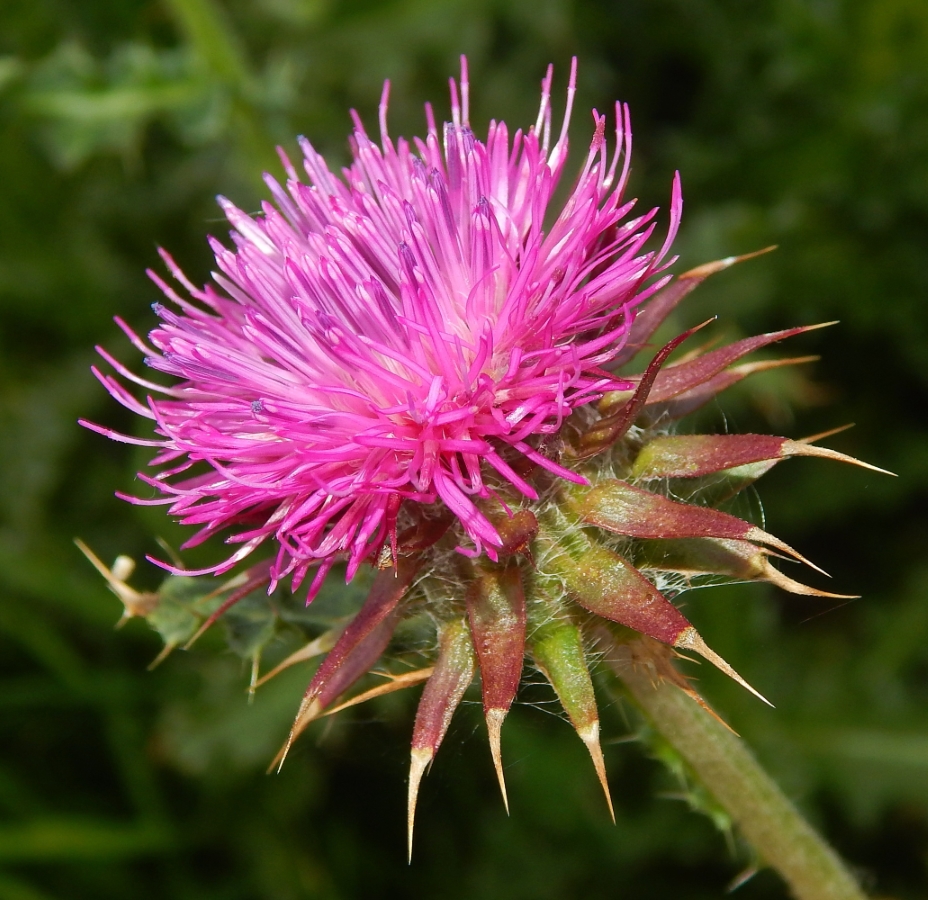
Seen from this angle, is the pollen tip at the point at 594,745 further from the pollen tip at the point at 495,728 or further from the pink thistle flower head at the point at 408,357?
the pink thistle flower head at the point at 408,357

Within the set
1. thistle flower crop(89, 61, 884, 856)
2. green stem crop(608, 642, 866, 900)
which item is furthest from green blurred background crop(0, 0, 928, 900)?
thistle flower crop(89, 61, 884, 856)

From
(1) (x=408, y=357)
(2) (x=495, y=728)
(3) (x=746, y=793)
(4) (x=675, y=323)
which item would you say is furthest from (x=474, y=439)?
(4) (x=675, y=323)

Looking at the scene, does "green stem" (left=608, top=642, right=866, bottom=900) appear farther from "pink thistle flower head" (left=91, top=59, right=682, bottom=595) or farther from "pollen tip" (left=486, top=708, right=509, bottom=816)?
"pink thistle flower head" (left=91, top=59, right=682, bottom=595)

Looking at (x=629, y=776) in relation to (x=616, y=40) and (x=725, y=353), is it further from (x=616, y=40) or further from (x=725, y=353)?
(x=616, y=40)

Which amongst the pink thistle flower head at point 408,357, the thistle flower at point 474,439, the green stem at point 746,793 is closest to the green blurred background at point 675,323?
the green stem at point 746,793

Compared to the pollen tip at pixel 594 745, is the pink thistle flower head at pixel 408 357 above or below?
above

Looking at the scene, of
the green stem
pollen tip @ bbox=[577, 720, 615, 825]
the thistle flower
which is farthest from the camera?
the green stem
